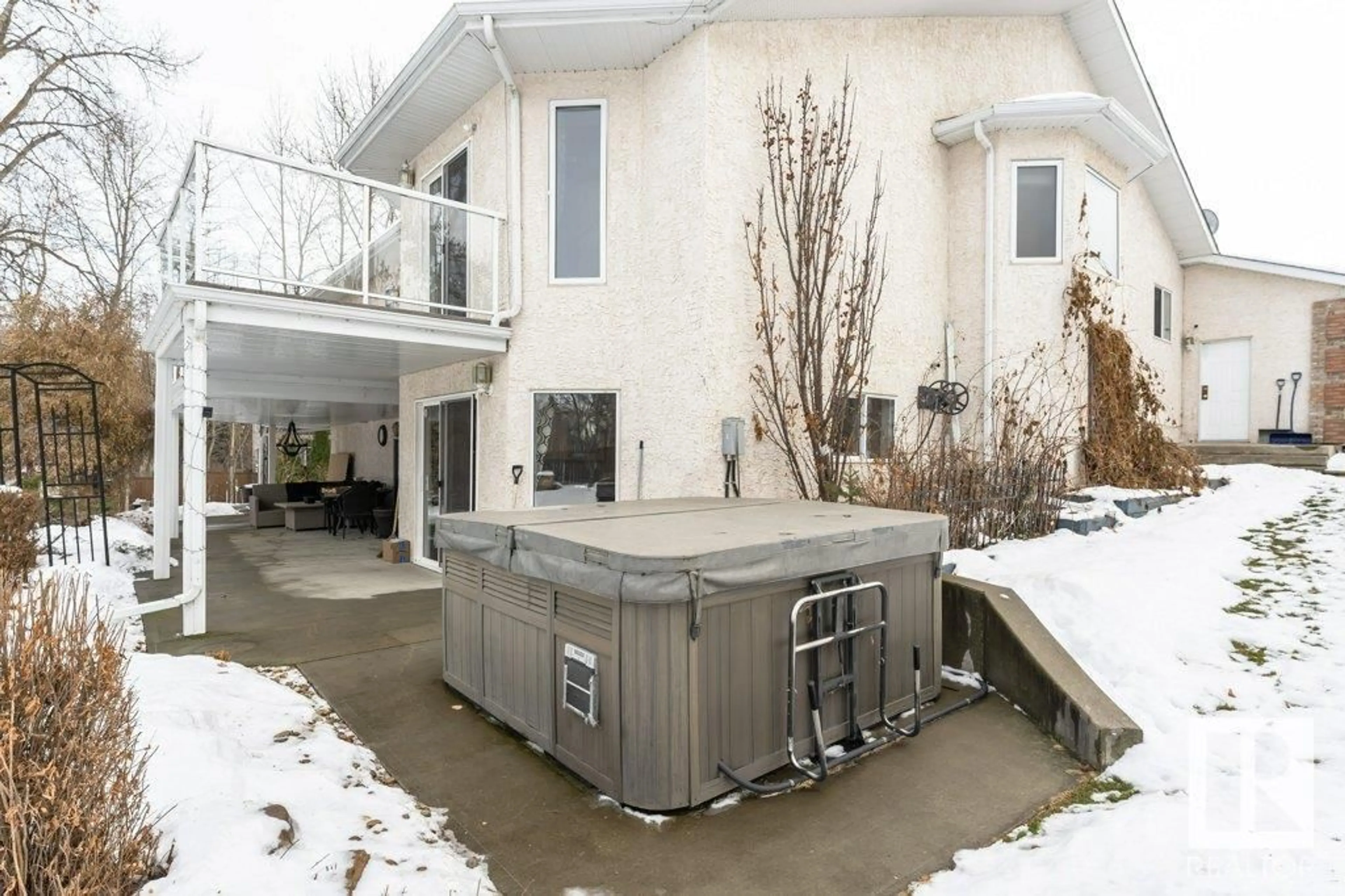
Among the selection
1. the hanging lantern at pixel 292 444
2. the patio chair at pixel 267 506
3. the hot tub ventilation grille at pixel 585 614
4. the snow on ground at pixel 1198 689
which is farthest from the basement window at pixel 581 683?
the hanging lantern at pixel 292 444

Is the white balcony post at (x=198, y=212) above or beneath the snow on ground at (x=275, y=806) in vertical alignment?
above

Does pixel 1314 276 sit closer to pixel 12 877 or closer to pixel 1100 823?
pixel 1100 823

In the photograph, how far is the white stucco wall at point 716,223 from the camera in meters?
6.90

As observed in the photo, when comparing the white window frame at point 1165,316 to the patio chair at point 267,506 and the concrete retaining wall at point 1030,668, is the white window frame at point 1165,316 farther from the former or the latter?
the patio chair at point 267,506

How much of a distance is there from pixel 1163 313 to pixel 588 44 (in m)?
11.6

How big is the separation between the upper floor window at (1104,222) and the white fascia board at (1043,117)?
1.99ft

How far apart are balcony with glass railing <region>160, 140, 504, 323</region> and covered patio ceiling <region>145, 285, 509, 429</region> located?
199 mm

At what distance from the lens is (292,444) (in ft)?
65.5

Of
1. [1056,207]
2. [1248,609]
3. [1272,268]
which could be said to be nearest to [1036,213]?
[1056,207]

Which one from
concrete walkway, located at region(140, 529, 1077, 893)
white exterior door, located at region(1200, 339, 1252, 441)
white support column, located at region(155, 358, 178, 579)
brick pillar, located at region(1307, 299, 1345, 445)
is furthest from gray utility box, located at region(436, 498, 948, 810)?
white exterior door, located at region(1200, 339, 1252, 441)

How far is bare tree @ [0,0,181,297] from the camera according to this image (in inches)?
479

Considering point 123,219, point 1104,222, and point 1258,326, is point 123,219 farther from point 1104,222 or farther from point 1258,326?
point 1258,326

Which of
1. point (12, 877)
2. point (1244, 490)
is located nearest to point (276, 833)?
point (12, 877)

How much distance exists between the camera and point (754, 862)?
9.37 feet
